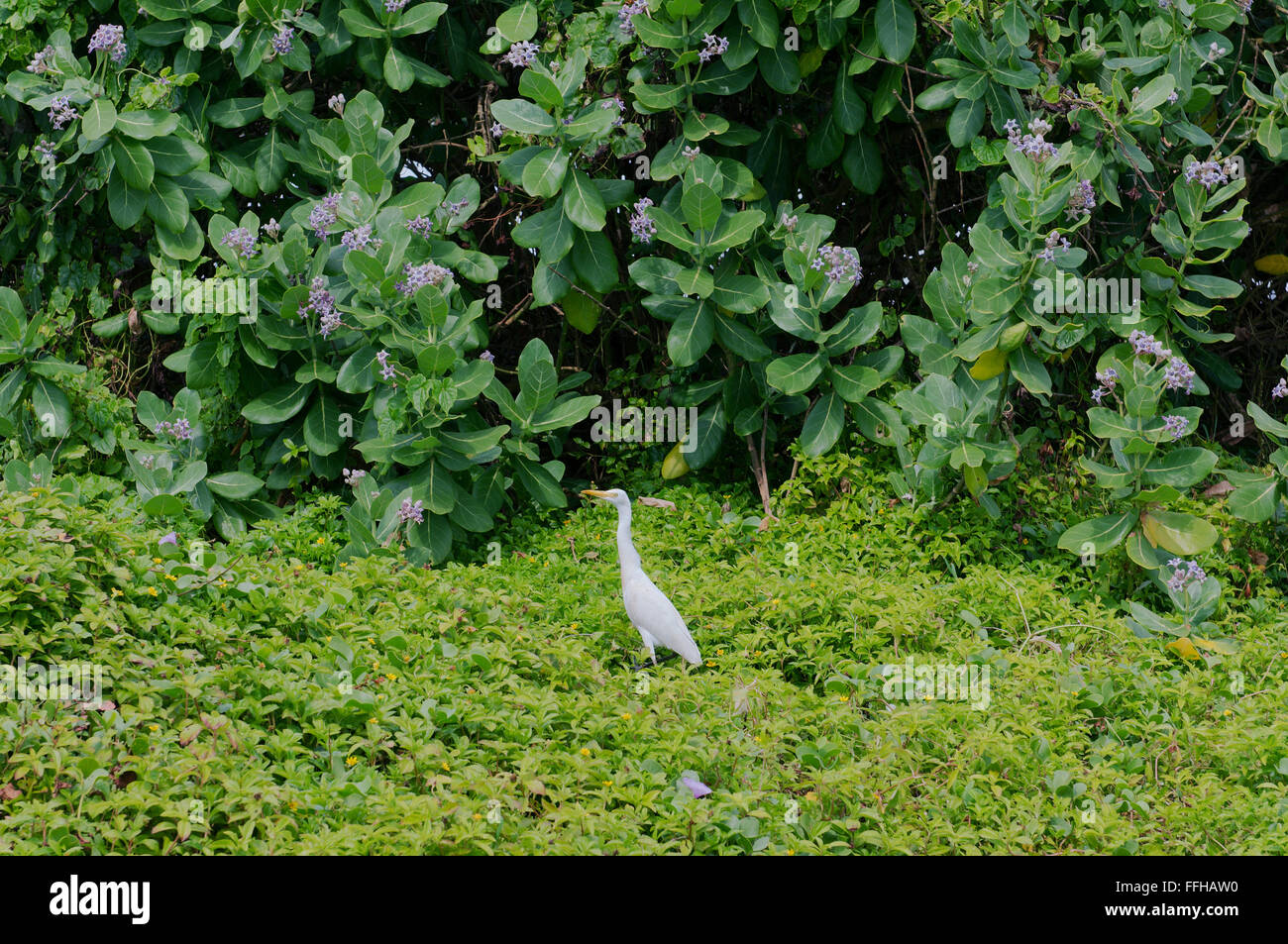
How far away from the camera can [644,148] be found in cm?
520

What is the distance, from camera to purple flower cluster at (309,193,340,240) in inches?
182

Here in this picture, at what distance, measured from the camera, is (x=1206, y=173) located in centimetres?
436

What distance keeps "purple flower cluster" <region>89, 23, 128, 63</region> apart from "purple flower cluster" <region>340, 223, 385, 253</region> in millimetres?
1237

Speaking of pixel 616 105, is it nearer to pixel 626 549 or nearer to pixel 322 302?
pixel 322 302

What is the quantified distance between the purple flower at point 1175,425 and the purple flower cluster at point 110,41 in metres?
4.02

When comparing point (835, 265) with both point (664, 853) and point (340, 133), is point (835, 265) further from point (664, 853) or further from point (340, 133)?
point (664, 853)

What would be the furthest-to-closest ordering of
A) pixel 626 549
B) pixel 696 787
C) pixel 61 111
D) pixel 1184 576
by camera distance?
pixel 61 111 < pixel 1184 576 < pixel 626 549 < pixel 696 787

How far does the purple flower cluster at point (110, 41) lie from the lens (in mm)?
4734

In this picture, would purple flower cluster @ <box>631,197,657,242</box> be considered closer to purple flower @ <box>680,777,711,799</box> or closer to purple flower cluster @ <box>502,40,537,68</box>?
purple flower cluster @ <box>502,40,537,68</box>

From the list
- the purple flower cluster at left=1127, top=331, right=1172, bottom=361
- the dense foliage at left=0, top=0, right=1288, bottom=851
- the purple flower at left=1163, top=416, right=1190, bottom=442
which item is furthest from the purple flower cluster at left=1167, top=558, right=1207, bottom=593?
the purple flower cluster at left=1127, top=331, right=1172, bottom=361

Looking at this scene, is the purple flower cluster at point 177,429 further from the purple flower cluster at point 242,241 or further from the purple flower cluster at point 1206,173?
the purple flower cluster at point 1206,173

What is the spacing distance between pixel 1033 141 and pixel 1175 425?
1.03m

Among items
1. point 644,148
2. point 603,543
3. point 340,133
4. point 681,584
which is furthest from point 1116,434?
point 340,133

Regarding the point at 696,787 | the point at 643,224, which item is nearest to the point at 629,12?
the point at 643,224
